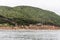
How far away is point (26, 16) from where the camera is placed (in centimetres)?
1672

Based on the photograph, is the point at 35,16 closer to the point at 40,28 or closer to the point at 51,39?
the point at 40,28

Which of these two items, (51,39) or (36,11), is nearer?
(51,39)

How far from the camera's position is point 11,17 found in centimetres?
1647

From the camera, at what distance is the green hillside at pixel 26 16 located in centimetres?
1639

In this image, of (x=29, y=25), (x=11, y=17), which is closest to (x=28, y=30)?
(x=29, y=25)

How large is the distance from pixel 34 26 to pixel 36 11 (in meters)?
1.08

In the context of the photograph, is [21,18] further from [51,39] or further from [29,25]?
[51,39]

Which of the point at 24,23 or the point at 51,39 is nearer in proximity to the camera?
the point at 51,39

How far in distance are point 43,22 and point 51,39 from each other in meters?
4.11

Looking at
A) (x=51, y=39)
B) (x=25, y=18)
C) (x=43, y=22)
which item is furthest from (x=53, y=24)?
(x=51, y=39)

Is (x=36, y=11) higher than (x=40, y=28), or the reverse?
(x=36, y=11)

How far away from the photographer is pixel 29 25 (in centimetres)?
1645

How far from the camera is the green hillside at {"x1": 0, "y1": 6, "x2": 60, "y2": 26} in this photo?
53.8 feet

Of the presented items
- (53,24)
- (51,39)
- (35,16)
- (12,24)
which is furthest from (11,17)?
(51,39)
